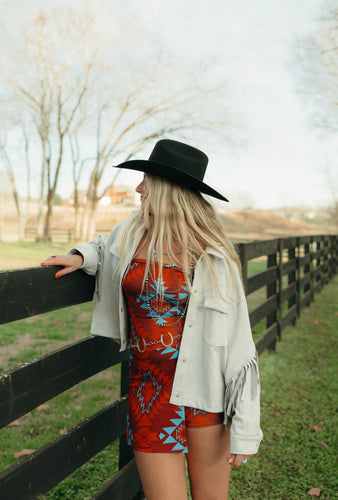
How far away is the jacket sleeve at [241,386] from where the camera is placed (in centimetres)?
175

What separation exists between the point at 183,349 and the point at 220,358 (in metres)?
0.17

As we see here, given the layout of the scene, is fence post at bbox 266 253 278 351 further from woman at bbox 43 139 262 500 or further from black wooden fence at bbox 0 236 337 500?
woman at bbox 43 139 262 500

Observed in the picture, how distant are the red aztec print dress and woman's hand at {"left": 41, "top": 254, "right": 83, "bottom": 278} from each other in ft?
0.75

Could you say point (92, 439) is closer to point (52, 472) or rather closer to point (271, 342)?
point (52, 472)

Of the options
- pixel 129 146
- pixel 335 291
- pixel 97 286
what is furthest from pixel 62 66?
pixel 97 286

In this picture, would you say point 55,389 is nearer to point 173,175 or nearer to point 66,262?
point 66,262

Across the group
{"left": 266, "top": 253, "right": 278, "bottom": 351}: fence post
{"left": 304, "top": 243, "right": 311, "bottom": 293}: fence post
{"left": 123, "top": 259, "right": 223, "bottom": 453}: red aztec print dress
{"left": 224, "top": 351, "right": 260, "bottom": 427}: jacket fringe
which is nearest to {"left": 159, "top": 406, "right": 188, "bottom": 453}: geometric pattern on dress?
{"left": 123, "top": 259, "right": 223, "bottom": 453}: red aztec print dress

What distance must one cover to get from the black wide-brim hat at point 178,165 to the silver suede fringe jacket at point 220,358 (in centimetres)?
33

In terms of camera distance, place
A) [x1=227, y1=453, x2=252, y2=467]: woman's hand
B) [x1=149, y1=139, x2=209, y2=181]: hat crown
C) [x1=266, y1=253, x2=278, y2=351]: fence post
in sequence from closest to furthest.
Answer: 1. [x1=227, y1=453, x2=252, y2=467]: woman's hand
2. [x1=149, y1=139, x2=209, y2=181]: hat crown
3. [x1=266, y1=253, x2=278, y2=351]: fence post

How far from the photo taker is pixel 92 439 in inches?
82.1

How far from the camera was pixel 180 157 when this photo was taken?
6.72 ft

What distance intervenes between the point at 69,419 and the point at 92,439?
192 cm

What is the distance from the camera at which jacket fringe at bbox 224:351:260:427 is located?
1.80 m

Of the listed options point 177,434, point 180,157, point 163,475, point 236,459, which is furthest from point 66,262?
point 236,459
